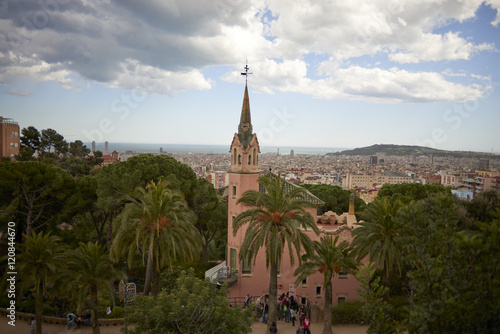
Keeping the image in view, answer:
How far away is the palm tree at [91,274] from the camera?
53.8 ft

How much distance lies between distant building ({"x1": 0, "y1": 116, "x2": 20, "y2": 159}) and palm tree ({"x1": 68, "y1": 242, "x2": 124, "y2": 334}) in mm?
37560

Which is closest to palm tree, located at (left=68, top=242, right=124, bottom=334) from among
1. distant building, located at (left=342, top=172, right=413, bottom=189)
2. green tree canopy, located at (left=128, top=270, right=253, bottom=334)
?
green tree canopy, located at (left=128, top=270, right=253, bottom=334)

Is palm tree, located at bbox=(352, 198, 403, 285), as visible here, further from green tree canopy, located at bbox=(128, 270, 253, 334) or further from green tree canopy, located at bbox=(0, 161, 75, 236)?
green tree canopy, located at bbox=(0, 161, 75, 236)

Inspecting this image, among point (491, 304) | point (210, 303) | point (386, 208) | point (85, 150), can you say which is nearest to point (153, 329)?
point (210, 303)

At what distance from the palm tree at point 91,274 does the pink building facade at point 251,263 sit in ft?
28.7

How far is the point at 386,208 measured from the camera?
18703 mm

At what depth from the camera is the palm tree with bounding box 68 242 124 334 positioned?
16.4 m

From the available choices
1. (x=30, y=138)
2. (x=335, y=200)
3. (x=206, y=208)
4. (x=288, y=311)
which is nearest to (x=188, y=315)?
(x=288, y=311)

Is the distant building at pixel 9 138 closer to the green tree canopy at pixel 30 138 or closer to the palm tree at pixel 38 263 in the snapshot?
the green tree canopy at pixel 30 138

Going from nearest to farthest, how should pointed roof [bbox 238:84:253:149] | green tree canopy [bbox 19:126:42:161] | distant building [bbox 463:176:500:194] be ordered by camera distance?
pointed roof [bbox 238:84:253:149] → green tree canopy [bbox 19:126:42:161] → distant building [bbox 463:176:500:194]

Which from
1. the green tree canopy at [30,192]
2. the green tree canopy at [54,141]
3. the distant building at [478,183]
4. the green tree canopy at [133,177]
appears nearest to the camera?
the green tree canopy at [30,192]

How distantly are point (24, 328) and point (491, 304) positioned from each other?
2022 centimetres

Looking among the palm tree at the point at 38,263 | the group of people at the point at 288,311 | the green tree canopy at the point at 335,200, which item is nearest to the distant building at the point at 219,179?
the green tree canopy at the point at 335,200

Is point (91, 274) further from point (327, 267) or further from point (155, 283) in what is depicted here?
point (327, 267)
